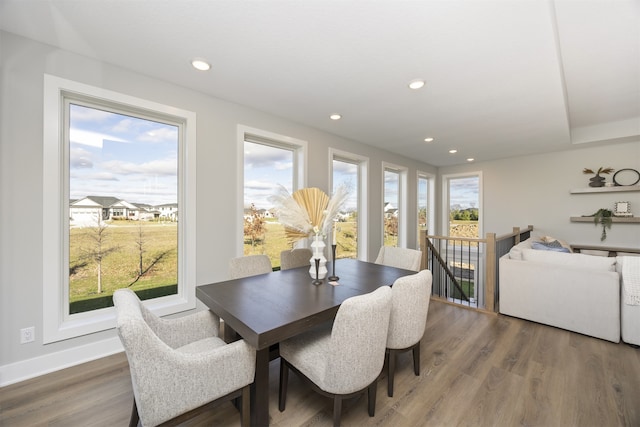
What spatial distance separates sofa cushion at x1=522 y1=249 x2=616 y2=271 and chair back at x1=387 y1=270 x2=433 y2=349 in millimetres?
2167

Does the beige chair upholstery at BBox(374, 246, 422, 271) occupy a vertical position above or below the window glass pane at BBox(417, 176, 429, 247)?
below

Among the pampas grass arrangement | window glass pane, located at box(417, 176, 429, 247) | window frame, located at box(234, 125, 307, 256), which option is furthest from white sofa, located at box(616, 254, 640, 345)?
window glass pane, located at box(417, 176, 429, 247)

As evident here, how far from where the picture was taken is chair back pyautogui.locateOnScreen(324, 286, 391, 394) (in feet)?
4.00

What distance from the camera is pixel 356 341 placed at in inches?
48.9

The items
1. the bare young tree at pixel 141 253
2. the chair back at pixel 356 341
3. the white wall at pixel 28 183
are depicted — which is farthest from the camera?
the bare young tree at pixel 141 253

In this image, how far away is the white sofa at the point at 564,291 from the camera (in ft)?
7.81

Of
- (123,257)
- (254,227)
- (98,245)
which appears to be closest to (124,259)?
(123,257)

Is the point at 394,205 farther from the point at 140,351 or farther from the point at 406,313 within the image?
the point at 140,351

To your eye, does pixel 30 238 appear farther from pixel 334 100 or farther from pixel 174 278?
pixel 334 100

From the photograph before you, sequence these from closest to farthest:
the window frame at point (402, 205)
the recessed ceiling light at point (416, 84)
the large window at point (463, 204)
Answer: the recessed ceiling light at point (416, 84)
the window frame at point (402, 205)
the large window at point (463, 204)

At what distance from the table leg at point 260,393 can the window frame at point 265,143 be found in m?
1.71

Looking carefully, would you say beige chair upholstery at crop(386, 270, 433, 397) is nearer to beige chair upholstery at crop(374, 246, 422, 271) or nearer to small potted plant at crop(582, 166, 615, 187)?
beige chair upholstery at crop(374, 246, 422, 271)

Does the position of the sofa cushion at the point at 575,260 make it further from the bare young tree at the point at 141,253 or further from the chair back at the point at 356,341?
the bare young tree at the point at 141,253

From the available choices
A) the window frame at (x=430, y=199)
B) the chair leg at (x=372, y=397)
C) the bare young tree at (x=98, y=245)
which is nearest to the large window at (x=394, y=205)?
the window frame at (x=430, y=199)
